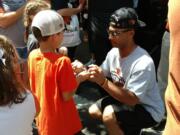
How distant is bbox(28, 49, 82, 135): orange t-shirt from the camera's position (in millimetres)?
3164

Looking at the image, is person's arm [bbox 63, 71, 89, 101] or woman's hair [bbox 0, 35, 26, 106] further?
person's arm [bbox 63, 71, 89, 101]

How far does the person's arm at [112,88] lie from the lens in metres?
3.28

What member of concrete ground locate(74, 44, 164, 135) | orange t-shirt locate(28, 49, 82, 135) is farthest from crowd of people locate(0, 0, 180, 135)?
concrete ground locate(74, 44, 164, 135)

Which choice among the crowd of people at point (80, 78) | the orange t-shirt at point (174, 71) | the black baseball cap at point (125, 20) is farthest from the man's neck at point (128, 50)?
the orange t-shirt at point (174, 71)

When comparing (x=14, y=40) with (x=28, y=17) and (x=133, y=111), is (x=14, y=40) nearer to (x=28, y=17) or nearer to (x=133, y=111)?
(x=28, y=17)

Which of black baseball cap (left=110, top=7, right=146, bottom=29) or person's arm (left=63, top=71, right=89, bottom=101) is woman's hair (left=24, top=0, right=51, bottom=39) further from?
person's arm (left=63, top=71, right=89, bottom=101)

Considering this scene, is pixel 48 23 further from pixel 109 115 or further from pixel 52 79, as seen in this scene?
pixel 109 115

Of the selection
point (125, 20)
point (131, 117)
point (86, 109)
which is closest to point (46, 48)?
point (125, 20)

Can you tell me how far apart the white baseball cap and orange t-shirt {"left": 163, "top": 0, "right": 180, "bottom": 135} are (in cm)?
150

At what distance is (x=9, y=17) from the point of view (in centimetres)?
418

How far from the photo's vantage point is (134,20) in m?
3.59

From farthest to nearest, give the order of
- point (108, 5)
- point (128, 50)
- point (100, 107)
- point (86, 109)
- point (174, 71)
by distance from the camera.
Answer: point (86, 109) < point (108, 5) < point (100, 107) < point (128, 50) < point (174, 71)

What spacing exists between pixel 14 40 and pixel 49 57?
3.99 feet

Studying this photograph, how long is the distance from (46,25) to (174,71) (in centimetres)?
160
